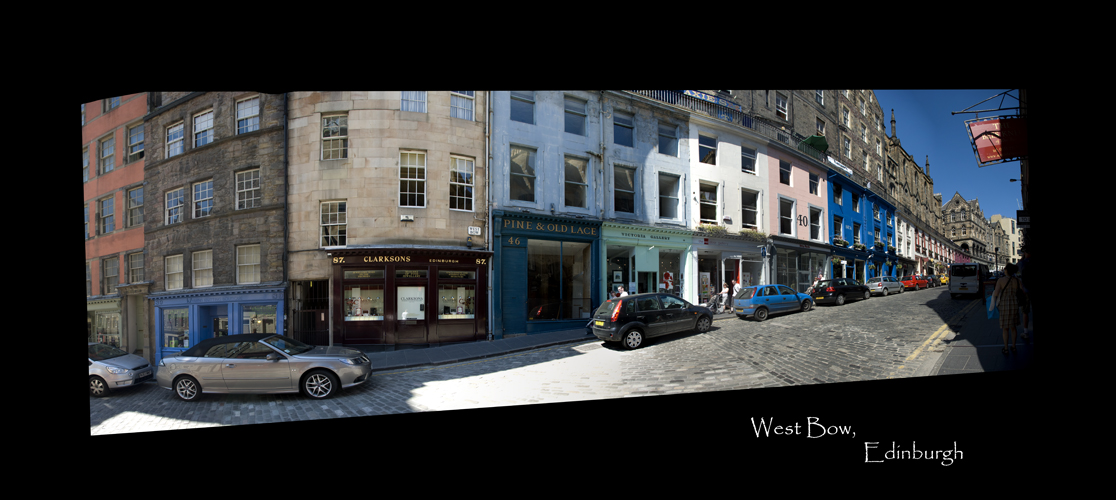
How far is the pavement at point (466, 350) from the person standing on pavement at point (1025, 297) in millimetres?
2173

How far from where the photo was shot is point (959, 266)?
296cm

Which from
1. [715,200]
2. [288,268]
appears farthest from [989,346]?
[288,268]

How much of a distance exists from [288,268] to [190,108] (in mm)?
1226

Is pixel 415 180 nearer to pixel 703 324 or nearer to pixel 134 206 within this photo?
Answer: pixel 134 206

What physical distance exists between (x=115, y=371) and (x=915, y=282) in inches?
231

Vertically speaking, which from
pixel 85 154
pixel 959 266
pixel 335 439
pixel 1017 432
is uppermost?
pixel 85 154

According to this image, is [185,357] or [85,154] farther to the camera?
A: [85,154]

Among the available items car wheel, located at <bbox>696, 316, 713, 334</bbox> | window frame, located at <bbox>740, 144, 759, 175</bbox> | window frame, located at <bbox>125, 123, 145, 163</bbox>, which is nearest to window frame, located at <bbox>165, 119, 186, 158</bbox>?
window frame, located at <bbox>125, 123, 145, 163</bbox>

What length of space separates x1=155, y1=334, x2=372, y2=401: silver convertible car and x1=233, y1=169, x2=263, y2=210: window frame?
0.88 meters

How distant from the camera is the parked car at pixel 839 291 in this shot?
281cm

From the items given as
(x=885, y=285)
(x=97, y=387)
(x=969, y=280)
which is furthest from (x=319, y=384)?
(x=969, y=280)

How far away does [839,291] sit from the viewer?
9.36 ft

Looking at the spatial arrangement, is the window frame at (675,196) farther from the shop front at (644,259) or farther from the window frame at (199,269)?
the window frame at (199,269)

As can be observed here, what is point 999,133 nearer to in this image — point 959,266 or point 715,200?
point 959,266
